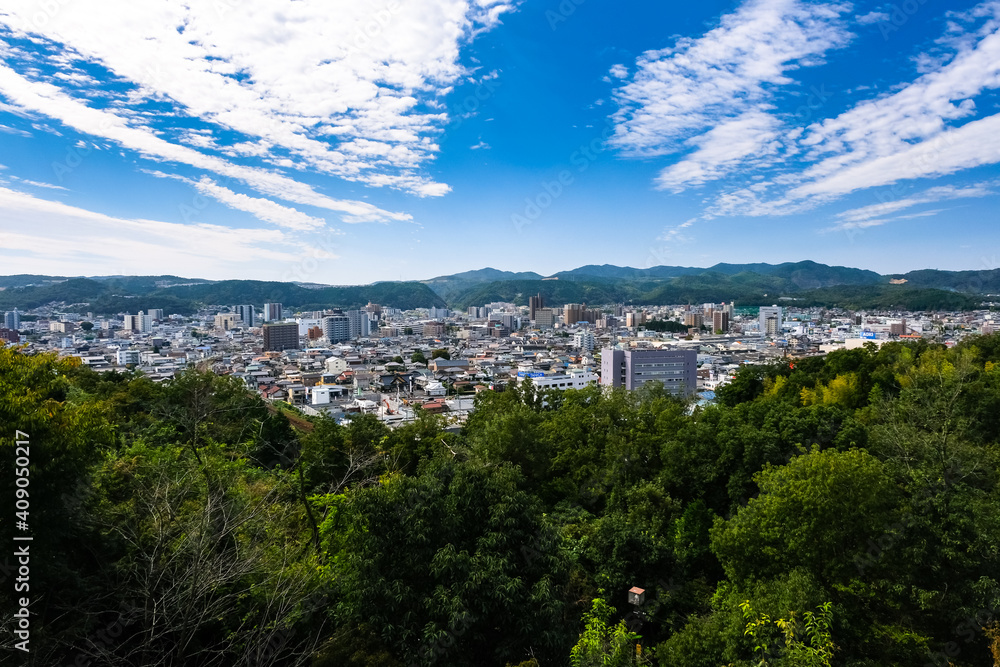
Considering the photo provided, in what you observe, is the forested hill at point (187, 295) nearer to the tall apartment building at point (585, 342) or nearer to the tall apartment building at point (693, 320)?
the tall apartment building at point (585, 342)

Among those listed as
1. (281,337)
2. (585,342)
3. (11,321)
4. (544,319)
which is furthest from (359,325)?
(11,321)

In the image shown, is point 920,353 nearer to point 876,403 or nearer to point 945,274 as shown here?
point 876,403

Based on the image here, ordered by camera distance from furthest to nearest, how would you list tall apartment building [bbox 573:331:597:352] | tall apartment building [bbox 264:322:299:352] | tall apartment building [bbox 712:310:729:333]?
1. tall apartment building [bbox 712:310:729:333]
2. tall apartment building [bbox 573:331:597:352]
3. tall apartment building [bbox 264:322:299:352]

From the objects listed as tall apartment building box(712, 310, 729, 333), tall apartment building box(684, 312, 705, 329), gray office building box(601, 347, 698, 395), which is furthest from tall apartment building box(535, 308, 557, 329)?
gray office building box(601, 347, 698, 395)

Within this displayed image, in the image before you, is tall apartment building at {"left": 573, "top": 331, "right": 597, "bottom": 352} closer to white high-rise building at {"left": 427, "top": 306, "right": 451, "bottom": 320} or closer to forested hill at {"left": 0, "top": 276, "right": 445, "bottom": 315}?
white high-rise building at {"left": 427, "top": 306, "right": 451, "bottom": 320}

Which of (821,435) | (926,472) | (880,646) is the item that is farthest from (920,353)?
(880,646)

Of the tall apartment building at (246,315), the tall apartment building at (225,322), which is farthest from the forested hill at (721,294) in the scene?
the tall apartment building at (225,322)

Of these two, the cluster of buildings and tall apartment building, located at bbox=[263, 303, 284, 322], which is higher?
tall apartment building, located at bbox=[263, 303, 284, 322]

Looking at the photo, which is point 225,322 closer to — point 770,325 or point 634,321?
point 634,321
